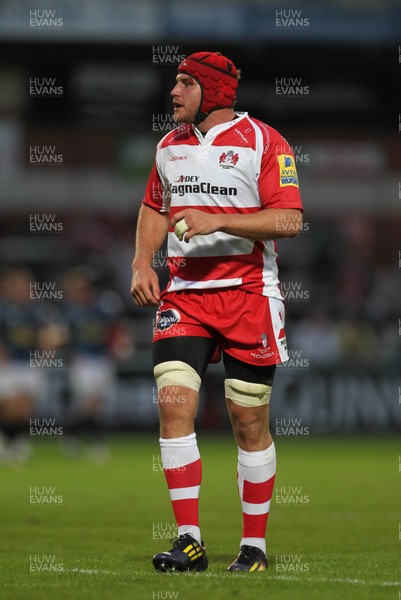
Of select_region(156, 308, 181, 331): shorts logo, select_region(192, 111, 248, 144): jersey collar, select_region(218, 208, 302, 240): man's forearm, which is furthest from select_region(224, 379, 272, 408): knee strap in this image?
select_region(192, 111, 248, 144): jersey collar

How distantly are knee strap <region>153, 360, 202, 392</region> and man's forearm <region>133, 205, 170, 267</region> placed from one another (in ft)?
2.18

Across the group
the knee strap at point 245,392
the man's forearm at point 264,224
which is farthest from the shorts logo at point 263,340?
the man's forearm at point 264,224

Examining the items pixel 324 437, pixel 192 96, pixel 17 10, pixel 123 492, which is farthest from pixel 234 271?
pixel 17 10

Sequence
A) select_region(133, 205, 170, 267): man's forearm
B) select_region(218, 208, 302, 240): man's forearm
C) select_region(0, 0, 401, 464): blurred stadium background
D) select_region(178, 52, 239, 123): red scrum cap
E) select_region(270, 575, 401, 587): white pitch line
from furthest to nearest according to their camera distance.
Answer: select_region(0, 0, 401, 464): blurred stadium background → select_region(133, 205, 170, 267): man's forearm → select_region(178, 52, 239, 123): red scrum cap → select_region(218, 208, 302, 240): man's forearm → select_region(270, 575, 401, 587): white pitch line

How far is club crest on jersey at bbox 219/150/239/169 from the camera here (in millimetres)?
6262

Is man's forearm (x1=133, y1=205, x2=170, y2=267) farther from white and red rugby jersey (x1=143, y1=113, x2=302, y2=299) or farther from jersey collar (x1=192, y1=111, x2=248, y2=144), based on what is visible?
jersey collar (x1=192, y1=111, x2=248, y2=144)

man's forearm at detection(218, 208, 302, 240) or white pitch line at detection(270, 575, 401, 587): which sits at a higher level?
man's forearm at detection(218, 208, 302, 240)

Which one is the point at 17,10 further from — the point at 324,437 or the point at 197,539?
the point at 197,539

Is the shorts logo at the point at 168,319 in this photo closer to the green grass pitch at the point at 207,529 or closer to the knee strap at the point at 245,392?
the knee strap at the point at 245,392

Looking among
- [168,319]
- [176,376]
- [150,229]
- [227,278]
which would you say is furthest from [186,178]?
[176,376]

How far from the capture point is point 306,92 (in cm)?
2566

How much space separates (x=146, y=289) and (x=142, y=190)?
2131 cm

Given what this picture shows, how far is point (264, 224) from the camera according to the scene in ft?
20.0

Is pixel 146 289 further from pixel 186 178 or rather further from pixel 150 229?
pixel 186 178
